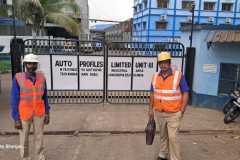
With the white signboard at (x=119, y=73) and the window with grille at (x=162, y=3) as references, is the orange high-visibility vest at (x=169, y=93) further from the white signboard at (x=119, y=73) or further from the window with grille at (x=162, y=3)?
the window with grille at (x=162, y=3)

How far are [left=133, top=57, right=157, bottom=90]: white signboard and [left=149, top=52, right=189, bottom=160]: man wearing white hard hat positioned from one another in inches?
165

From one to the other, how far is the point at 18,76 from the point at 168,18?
40.7 meters

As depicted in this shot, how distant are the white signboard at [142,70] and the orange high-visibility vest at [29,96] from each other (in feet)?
15.6

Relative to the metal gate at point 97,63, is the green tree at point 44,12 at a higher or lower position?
higher

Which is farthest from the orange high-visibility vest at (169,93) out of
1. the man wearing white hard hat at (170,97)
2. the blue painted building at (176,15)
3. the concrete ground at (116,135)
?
the blue painted building at (176,15)

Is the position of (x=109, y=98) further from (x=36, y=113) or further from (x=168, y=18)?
(x=168, y=18)

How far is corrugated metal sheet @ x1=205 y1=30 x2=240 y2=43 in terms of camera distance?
6.84 metres

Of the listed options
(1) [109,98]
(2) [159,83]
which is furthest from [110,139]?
(1) [109,98]

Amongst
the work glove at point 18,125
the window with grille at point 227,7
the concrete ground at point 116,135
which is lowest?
the concrete ground at point 116,135

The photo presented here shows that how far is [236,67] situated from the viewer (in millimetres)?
7633

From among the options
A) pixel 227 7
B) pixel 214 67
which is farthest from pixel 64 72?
pixel 227 7

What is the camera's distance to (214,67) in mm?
7938

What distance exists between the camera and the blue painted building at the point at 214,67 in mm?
7625

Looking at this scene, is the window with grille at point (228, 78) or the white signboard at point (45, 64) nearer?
the window with grille at point (228, 78)
